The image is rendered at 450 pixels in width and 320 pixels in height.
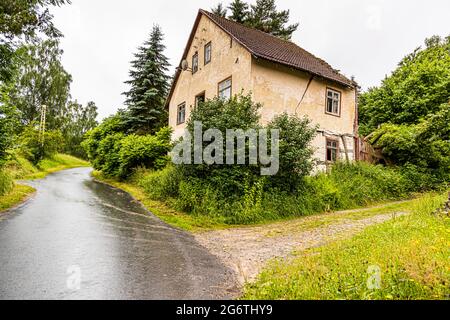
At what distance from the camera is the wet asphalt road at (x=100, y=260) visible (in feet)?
14.5

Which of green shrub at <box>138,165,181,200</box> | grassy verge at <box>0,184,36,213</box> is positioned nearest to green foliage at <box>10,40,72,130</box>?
grassy verge at <box>0,184,36,213</box>

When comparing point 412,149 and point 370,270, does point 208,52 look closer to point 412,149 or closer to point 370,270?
point 412,149

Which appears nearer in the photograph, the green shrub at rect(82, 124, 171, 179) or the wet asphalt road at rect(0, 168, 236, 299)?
the wet asphalt road at rect(0, 168, 236, 299)

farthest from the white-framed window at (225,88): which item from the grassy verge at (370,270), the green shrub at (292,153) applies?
the grassy verge at (370,270)

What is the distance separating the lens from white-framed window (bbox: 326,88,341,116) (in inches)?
706

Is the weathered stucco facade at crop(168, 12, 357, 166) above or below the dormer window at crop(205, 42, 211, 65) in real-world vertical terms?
below

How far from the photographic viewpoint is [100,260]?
5688 mm

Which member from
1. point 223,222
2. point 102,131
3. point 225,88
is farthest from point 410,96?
point 102,131

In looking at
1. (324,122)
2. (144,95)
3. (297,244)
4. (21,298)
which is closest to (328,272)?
(297,244)

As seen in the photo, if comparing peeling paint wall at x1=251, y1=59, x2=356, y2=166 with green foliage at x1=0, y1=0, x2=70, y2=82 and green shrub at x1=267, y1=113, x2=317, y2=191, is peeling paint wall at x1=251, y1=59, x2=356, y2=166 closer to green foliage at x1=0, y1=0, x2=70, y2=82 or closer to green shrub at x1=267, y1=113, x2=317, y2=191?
green shrub at x1=267, y1=113, x2=317, y2=191

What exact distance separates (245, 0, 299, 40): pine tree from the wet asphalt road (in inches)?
1035

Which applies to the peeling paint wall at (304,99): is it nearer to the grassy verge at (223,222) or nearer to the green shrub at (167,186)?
the grassy verge at (223,222)
